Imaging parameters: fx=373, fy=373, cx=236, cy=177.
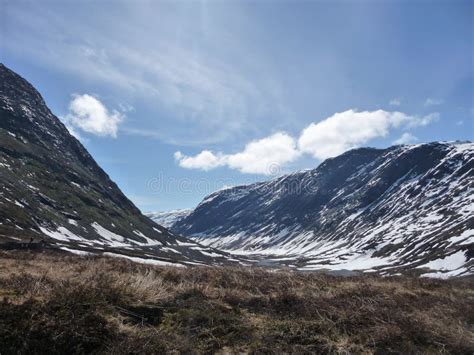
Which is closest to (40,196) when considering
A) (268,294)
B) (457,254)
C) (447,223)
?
(457,254)

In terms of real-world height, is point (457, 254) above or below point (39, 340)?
above

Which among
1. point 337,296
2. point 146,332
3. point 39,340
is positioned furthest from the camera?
point 337,296

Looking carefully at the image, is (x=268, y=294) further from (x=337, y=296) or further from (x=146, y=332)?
(x=146, y=332)

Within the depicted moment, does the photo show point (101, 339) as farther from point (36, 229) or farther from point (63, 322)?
point (36, 229)

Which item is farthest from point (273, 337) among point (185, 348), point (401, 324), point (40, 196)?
point (40, 196)

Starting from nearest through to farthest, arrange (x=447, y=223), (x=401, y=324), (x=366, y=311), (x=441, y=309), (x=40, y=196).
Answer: (x=401, y=324), (x=366, y=311), (x=441, y=309), (x=40, y=196), (x=447, y=223)

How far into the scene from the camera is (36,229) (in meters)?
121

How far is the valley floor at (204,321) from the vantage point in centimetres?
586

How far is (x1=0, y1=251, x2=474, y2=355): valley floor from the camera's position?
5855 millimetres

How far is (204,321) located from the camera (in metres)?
7.36

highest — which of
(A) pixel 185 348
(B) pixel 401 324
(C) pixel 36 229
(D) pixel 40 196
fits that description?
(D) pixel 40 196

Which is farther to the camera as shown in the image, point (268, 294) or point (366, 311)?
point (268, 294)

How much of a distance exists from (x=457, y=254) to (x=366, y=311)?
411 feet

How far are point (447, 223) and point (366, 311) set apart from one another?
668 ft
